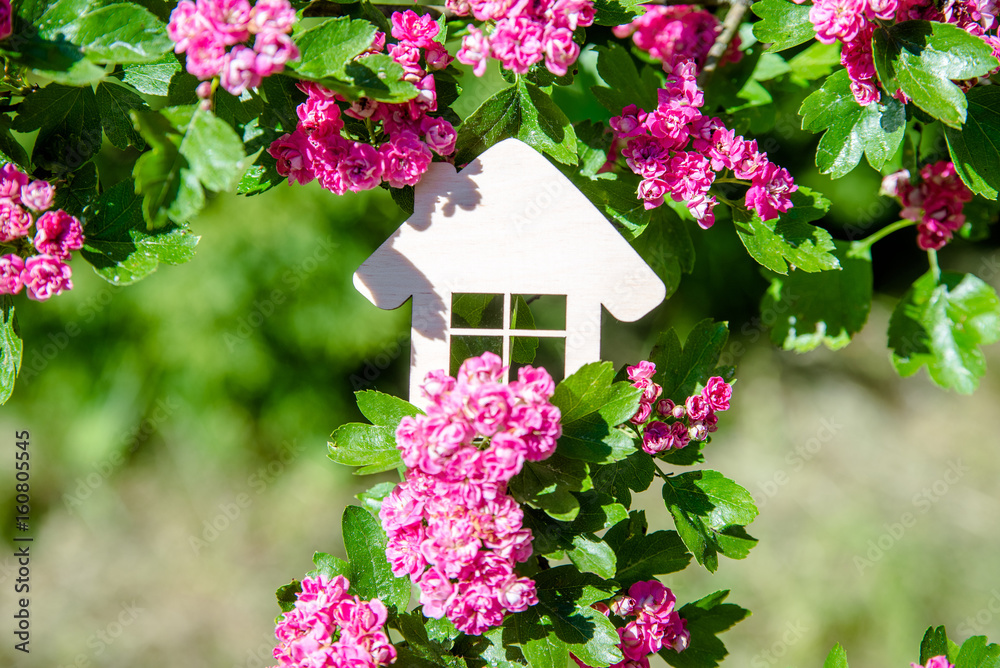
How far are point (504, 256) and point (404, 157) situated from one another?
18 centimetres

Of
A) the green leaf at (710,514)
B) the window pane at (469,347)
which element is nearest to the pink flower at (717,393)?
the green leaf at (710,514)

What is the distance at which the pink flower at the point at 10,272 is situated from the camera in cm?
88

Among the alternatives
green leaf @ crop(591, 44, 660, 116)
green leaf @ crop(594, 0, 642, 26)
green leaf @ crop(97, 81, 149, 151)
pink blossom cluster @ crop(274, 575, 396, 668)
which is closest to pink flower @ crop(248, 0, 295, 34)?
green leaf @ crop(97, 81, 149, 151)

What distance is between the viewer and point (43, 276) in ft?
2.88

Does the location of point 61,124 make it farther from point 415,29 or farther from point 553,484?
point 553,484

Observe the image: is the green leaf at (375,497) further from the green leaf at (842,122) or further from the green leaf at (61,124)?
the green leaf at (842,122)

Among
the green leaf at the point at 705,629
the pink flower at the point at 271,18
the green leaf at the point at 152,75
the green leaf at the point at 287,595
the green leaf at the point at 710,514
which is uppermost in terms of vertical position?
the pink flower at the point at 271,18

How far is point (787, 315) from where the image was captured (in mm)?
1533

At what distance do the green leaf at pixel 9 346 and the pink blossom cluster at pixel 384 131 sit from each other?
0.42m

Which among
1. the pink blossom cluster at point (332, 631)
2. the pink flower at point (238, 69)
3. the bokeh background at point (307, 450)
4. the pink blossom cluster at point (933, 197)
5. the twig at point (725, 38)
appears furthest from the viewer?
the bokeh background at point (307, 450)

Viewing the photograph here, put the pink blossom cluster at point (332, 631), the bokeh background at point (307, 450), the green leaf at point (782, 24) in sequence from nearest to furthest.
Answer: the pink blossom cluster at point (332, 631)
the green leaf at point (782, 24)
the bokeh background at point (307, 450)

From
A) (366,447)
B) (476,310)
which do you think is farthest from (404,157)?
(366,447)

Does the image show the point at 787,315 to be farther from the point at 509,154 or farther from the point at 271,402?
the point at 271,402

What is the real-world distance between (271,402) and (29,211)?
2.15 meters
